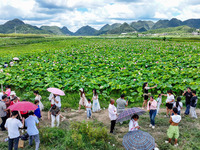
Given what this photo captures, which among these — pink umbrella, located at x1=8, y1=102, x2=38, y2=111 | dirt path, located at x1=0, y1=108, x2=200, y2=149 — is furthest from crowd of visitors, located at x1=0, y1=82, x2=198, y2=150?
dirt path, located at x1=0, y1=108, x2=200, y2=149

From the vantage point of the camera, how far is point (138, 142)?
12.8ft

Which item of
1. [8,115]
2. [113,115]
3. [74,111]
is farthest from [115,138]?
[8,115]

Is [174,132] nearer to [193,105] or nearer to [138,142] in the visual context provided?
[138,142]

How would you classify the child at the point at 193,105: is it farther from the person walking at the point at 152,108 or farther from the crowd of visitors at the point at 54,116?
the person walking at the point at 152,108

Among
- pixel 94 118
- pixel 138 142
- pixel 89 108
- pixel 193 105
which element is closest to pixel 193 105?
pixel 193 105

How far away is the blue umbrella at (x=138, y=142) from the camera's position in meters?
3.86

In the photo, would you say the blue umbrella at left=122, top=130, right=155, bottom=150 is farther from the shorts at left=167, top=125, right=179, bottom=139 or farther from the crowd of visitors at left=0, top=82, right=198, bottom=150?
the shorts at left=167, top=125, right=179, bottom=139

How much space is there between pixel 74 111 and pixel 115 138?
3.19 meters

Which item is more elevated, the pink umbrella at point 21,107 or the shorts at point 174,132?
the pink umbrella at point 21,107

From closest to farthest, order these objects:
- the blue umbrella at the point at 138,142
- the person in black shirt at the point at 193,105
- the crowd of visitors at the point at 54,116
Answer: the blue umbrella at the point at 138,142 < the crowd of visitors at the point at 54,116 < the person in black shirt at the point at 193,105

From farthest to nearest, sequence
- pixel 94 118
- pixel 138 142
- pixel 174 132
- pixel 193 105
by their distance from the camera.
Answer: pixel 94 118, pixel 193 105, pixel 174 132, pixel 138 142

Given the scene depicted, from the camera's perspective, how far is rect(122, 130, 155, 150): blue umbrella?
3858mm

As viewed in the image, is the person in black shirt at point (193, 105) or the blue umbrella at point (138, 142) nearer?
the blue umbrella at point (138, 142)

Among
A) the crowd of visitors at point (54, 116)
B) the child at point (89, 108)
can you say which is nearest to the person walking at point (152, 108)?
the crowd of visitors at point (54, 116)
